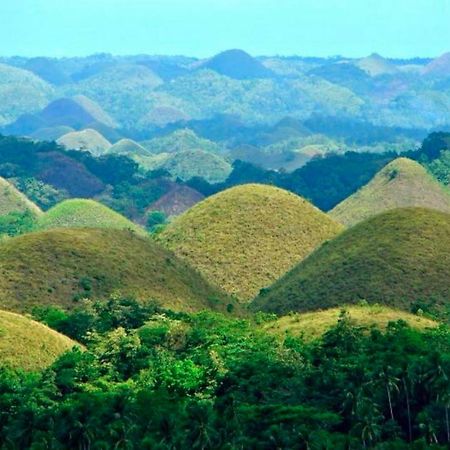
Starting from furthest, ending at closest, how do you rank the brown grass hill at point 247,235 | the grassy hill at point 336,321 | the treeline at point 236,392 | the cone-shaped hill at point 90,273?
the brown grass hill at point 247,235 < the cone-shaped hill at point 90,273 < the grassy hill at point 336,321 < the treeline at point 236,392

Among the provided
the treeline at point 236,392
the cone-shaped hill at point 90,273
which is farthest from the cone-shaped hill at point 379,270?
the treeline at point 236,392

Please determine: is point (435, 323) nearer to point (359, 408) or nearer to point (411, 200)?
point (359, 408)

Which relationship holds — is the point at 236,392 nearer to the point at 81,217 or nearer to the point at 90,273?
the point at 90,273

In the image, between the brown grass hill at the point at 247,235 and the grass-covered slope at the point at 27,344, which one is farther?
the brown grass hill at the point at 247,235

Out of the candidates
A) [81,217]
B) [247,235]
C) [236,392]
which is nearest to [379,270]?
[247,235]

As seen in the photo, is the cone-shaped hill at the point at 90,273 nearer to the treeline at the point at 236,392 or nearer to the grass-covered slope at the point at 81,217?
the treeline at the point at 236,392

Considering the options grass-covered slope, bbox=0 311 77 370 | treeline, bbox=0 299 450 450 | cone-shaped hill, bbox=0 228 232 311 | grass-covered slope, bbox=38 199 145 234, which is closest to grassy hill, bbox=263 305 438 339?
treeline, bbox=0 299 450 450
